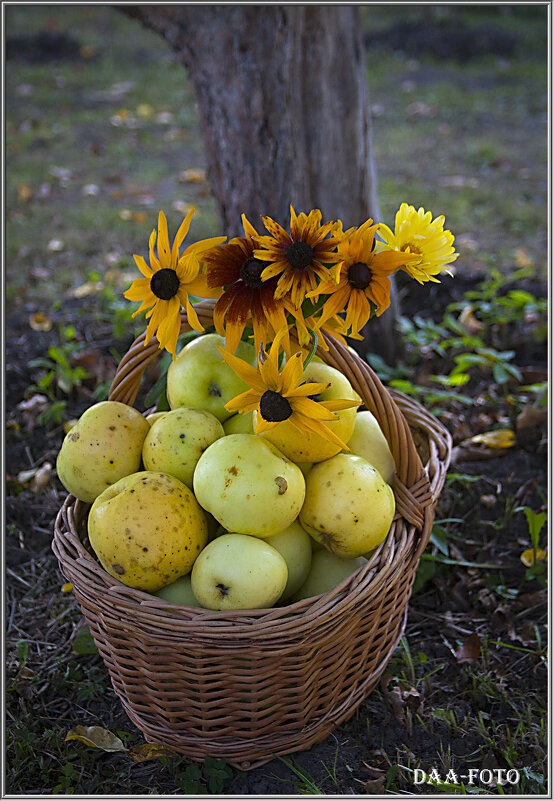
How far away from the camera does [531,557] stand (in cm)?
207

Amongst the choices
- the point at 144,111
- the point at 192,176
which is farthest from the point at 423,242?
the point at 144,111

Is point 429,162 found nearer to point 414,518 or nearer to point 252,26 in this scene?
point 252,26

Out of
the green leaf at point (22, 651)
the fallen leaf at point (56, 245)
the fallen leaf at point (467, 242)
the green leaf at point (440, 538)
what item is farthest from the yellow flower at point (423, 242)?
the fallen leaf at point (56, 245)

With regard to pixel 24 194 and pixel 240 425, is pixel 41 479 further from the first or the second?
pixel 24 194

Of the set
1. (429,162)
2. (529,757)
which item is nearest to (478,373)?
(529,757)

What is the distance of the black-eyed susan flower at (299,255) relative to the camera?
1253mm

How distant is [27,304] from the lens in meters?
3.57

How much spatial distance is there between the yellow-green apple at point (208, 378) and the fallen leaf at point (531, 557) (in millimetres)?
1033

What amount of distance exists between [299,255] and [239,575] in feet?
2.01

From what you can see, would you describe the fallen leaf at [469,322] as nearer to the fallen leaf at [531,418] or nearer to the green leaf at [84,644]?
the fallen leaf at [531,418]

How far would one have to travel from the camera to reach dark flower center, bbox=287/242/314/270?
1.25 meters

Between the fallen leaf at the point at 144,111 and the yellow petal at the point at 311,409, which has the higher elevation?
the yellow petal at the point at 311,409

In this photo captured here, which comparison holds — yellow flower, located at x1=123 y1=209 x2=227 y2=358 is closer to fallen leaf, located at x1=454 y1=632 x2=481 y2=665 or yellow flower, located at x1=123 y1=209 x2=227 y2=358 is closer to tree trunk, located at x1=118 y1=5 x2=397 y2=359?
fallen leaf, located at x1=454 y1=632 x2=481 y2=665

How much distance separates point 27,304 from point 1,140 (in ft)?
3.55
